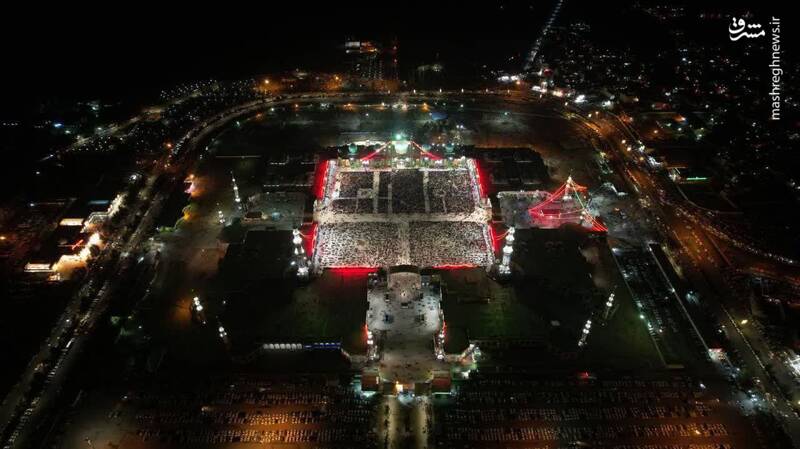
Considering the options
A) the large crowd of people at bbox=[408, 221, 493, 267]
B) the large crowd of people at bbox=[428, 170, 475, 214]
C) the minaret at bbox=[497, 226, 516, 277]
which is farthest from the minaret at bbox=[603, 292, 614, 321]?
the large crowd of people at bbox=[428, 170, 475, 214]

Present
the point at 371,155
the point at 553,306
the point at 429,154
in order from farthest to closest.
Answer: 1. the point at 371,155
2. the point at 429,154
3. the point at 553,306

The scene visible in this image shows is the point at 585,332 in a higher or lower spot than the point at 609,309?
higher

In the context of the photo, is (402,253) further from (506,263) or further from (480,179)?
(480,179)

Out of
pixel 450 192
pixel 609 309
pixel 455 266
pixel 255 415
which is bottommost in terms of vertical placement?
pixel 255 415

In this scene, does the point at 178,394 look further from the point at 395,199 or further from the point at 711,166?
the point at 711,166

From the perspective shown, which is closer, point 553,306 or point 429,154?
point 553,306

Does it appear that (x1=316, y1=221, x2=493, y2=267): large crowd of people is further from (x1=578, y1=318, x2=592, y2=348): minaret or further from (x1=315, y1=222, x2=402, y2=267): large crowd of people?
(x1=578, y1=318, x2=592, y2=348): minaret

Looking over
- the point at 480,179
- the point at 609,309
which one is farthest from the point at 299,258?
the point at 609,309

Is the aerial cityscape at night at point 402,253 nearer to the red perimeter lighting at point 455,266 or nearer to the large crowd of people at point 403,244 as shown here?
the large crowd of people at point 403,244

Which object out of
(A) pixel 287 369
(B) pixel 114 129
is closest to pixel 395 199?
(A) pixel 287 369

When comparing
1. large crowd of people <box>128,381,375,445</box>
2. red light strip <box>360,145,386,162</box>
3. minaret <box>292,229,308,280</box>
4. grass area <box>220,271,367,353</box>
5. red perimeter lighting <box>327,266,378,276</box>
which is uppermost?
red light strip <box>360,145,386,162</box>
